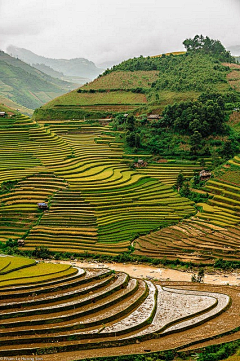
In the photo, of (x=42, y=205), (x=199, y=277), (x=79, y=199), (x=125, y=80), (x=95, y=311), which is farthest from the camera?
(x=125, y=80)

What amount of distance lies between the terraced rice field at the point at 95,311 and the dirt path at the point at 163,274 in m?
2.45

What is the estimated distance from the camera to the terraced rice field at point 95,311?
15.5m

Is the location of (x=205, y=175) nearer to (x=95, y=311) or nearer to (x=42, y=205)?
(x=42, y=205)

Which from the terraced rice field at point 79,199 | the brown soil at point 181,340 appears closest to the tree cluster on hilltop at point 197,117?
the terraced rice field at point 79,199

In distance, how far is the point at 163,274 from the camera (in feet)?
82.1

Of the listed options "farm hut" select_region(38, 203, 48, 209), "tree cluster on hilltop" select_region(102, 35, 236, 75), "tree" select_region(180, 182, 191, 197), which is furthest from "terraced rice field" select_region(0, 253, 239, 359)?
"tree cluster on hilltop" select_region(102, 35, 236, 75)

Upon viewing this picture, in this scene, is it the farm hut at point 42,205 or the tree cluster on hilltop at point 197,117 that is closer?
the farm hut at point 42,205

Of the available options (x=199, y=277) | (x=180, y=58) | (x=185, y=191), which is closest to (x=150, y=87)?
(x=180, y=58)

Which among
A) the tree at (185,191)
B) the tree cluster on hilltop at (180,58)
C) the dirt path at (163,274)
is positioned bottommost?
the dirt path at (163,274)

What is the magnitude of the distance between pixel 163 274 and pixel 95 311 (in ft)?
28.0

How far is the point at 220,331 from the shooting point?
1645 cm

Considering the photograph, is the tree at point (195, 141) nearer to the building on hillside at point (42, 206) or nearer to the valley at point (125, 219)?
the valley at point (125, 219)

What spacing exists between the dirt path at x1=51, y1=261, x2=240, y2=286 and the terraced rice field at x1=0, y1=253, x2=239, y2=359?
2.45 meters

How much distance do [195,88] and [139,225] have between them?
29256mm
